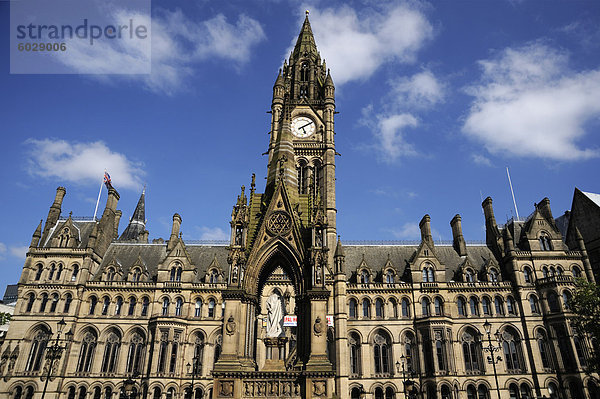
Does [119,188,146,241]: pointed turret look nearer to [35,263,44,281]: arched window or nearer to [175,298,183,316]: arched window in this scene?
[35,263,44,281]: arched window

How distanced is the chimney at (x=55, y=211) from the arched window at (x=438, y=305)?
4284 cm

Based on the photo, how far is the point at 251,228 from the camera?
730 inches

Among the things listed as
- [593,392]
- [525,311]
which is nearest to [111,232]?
[525,311]

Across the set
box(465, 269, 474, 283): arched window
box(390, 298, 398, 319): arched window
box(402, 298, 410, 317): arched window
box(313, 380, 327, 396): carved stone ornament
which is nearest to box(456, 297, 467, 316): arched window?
box(465, 269, 474, 283): arched window

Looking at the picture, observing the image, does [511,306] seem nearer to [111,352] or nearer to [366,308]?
[366,308]

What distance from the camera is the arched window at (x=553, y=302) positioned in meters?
37.4

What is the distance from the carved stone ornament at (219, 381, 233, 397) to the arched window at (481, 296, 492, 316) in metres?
32.9

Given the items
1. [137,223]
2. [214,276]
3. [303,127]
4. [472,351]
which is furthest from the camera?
[137,223]

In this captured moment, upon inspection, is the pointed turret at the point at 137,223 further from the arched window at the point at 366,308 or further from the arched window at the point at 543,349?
the arched window at the point at 543,349

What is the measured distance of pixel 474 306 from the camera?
3962cm

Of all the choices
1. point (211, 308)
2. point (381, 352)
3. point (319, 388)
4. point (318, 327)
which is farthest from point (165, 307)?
point (319, 388)

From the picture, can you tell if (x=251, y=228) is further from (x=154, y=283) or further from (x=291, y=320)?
(x=154, y=283)

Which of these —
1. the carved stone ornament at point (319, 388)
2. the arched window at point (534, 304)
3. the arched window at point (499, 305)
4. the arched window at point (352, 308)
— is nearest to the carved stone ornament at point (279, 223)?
the carved stone ornament at point (319, 388)

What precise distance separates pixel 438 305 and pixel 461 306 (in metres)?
2.51
